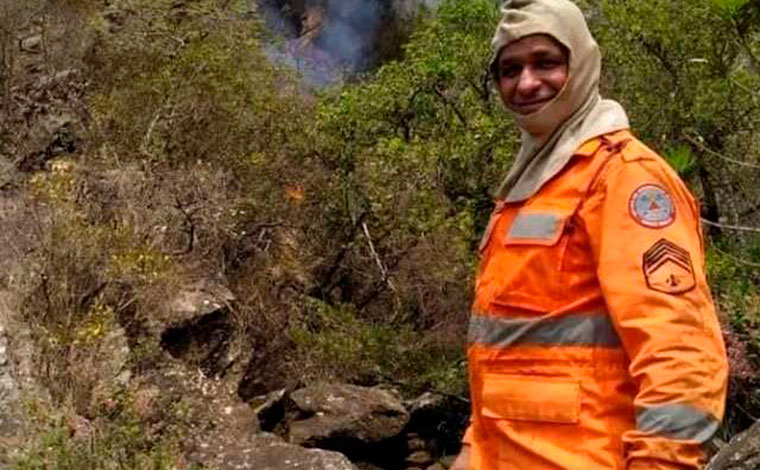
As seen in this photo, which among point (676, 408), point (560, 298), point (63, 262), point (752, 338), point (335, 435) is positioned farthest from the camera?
point (335, 435)

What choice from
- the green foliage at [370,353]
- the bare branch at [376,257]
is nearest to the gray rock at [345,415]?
the green foliage at [370,353]

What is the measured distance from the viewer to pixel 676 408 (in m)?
1.66

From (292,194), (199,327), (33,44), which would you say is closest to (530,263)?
(199,327)

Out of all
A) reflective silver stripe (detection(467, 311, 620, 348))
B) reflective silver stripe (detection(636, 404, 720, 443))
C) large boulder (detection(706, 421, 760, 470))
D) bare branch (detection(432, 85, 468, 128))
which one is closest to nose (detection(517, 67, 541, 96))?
reflective silver stripe (detection(467, 311, 620, 348))

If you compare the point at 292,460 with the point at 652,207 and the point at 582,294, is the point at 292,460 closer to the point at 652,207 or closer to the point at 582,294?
the point at 582,294

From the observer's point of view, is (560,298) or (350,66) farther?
(350,66)

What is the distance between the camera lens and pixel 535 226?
191 cm

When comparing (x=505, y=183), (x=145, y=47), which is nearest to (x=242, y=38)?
(x=145, y=47)

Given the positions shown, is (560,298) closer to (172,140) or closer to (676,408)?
(676,408)

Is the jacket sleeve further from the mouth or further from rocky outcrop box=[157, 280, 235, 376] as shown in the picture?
rocky outcrop box=[157, 280, 235, 376]

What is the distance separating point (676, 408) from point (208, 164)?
9424 millimetres

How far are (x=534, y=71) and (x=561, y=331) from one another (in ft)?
1.62

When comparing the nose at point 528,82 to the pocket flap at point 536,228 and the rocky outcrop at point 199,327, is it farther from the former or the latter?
the rocky outcrop at point 199,327

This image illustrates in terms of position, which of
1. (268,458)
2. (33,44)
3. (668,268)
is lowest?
(268,458)
